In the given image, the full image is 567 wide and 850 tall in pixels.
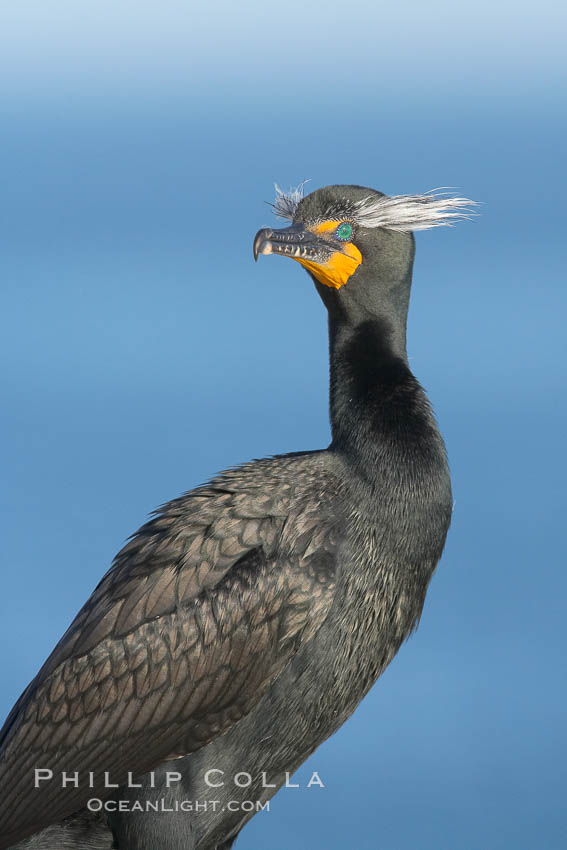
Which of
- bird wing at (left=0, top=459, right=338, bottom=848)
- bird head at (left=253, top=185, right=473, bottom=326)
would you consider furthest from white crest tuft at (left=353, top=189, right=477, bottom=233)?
bird wing at (left=0, top=459, right=338, bottom=848)

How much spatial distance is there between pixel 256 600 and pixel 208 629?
15 centimetres

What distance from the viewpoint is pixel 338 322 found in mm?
3914

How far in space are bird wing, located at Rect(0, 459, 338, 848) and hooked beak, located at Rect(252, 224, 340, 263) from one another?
692mm

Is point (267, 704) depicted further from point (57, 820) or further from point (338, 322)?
point (338, 322)

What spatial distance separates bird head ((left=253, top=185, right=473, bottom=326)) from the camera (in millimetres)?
3807

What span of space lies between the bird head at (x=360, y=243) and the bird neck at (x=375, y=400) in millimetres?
92

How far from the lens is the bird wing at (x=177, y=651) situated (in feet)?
11.6

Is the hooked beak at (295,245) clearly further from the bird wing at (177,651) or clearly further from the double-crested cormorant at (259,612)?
the bird wing at (177,651)

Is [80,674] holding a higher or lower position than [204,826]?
higher

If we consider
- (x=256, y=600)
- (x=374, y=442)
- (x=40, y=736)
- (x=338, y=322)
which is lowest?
(x=40, y=736)

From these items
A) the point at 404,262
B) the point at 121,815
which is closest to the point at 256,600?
the point at 121,815

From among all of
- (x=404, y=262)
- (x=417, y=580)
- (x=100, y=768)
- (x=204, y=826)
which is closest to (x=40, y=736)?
(x=100, y=768)

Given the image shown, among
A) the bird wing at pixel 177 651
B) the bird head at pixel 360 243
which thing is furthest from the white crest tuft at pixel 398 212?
the bird wing at pixel 177 651

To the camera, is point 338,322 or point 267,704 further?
point 338,322
